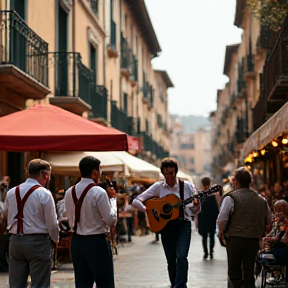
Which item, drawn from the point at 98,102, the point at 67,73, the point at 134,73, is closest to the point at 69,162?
the point at 67,73

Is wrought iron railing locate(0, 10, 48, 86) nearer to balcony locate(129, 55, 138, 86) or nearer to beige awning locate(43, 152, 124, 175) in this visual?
beige awning locate(43, 152, 124, 175)

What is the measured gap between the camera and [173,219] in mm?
10102

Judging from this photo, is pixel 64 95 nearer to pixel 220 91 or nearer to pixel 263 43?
pixel 263 43

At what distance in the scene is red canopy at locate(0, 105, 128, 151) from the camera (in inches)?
427

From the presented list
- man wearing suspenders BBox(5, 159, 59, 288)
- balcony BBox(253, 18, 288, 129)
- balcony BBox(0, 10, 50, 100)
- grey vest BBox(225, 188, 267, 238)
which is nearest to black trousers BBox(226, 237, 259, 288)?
grey vest BBox(225, 188, 267, 238)

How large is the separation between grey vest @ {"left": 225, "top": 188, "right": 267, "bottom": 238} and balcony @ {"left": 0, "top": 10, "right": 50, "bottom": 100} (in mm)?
7121

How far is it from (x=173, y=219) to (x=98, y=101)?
16.1 meters

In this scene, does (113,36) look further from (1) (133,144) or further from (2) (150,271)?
(2) (150,271)

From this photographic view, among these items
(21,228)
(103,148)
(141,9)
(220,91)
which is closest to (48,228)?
(21,228)

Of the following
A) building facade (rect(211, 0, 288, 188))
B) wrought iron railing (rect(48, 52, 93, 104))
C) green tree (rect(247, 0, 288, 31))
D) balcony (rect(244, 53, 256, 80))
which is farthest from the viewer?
balcony (rect(244, 53, 256, 80))

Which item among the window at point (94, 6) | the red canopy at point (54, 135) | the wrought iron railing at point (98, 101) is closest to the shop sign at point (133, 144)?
the red canopy at point (54, 135)

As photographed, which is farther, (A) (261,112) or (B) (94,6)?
(B) (94,6)

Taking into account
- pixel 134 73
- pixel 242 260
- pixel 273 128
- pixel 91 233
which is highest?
pixel 134 73

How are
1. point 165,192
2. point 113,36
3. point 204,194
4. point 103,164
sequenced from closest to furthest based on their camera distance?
point 204,194, point 165,192, point 103,164, point 113,36
